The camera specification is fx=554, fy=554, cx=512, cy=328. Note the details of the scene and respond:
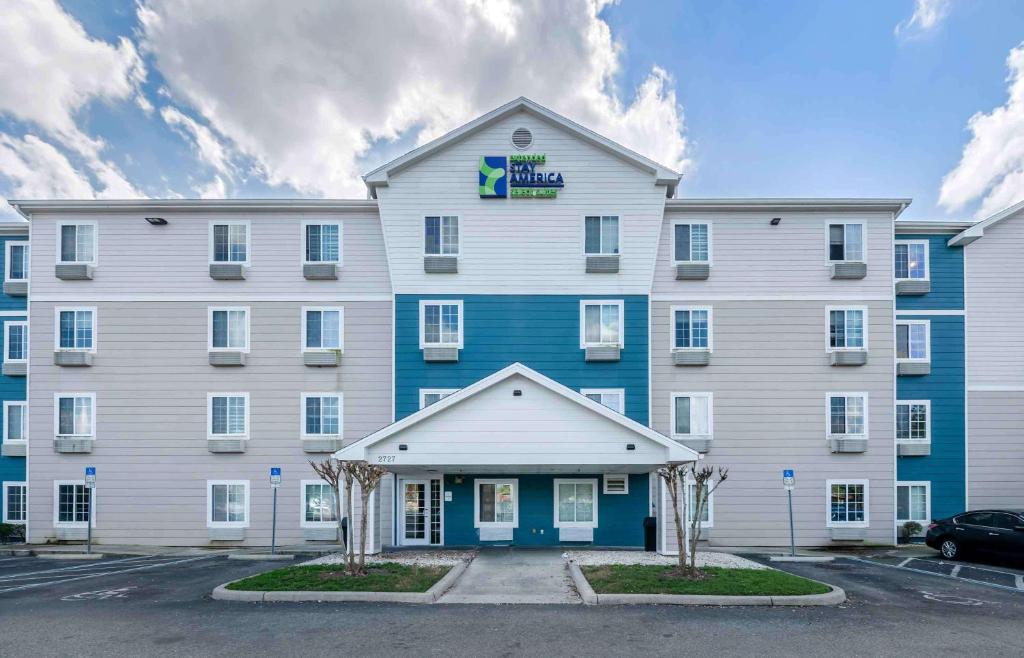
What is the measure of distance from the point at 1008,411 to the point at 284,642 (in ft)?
76.9

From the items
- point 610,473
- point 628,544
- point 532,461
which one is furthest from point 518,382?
point 628,544

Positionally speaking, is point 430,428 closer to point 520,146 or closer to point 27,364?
point 520,146

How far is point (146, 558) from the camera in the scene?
55.3 ft

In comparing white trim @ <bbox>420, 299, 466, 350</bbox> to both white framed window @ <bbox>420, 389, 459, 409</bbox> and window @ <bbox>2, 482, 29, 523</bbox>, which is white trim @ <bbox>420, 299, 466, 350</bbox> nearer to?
white framed window @ <bbox>420, 389, 459, 409</bbox>

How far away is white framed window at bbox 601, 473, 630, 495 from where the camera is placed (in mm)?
18141

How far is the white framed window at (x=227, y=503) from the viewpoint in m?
18.5

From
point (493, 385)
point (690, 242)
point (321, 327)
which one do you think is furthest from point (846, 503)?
point (321, 327)

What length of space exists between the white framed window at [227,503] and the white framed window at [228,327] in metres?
4.58

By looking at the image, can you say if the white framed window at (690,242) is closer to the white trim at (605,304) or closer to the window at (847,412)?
the white trim at (605,304)

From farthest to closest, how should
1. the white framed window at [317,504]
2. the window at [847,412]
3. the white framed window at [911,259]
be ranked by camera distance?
the white framed window at [911,259] → the window at [847,412] → the white framed window at [317,504]

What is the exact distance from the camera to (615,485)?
18188mm

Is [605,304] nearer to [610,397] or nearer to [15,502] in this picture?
[610,397]

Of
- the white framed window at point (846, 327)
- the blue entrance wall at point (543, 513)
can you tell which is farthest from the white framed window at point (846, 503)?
the blue entrance wall at point (543, 513)

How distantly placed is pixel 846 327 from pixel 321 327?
18.1 m
